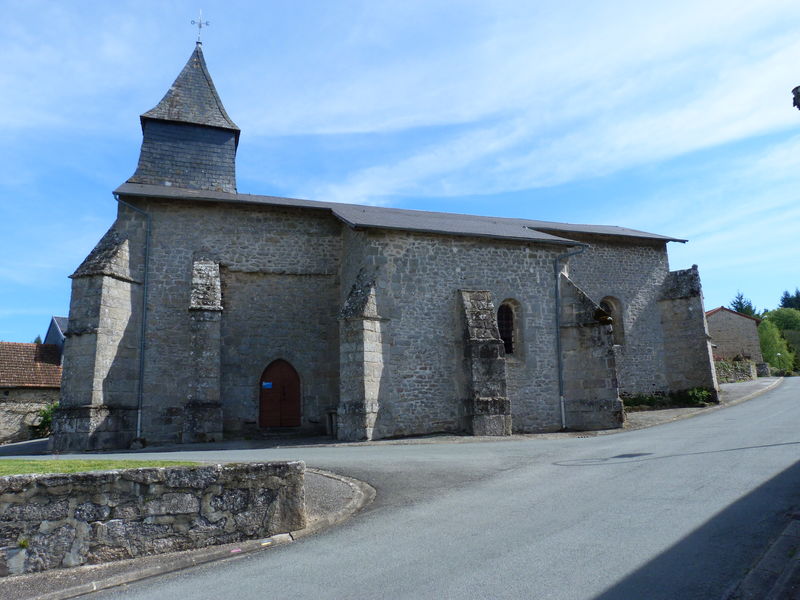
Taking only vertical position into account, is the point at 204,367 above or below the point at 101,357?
below

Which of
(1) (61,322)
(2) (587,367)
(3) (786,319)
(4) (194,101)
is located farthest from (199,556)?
(3) (786,319)

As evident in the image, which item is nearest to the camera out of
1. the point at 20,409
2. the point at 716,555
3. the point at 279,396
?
the point at 716,555

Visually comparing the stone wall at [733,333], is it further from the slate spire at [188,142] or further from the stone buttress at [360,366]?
the slate spire at [188,142]

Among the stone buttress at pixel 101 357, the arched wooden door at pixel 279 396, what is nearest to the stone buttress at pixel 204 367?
the stone buttress at pixel 101 357

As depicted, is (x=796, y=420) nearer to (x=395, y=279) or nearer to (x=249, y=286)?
(x=395, y=279)

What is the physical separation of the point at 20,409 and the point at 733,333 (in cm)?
4224

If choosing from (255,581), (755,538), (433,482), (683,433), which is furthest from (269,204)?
(755,538)

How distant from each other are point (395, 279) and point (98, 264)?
7.49 metres

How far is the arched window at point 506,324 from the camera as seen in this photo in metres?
15.5

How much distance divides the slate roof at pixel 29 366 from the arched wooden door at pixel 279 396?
8.60 meters

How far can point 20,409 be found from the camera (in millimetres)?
18734

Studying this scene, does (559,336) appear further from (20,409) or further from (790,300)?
(790,300)

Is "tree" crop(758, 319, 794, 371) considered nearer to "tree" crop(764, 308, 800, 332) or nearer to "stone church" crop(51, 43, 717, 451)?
"tree" crop(764, 308, 800, 332)

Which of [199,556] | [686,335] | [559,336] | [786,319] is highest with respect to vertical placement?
[786,319]
